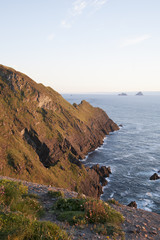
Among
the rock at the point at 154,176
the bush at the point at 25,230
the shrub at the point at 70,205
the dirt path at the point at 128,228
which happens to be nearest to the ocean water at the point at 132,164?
the rock at the point at 154,176

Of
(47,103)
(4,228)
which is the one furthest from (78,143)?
(4,228)

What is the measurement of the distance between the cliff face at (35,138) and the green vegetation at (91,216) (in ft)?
103

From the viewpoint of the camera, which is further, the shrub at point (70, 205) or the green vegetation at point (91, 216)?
the shrub at point (70, 205)

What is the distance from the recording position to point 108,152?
7556cm

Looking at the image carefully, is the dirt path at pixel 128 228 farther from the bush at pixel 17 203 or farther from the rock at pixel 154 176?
the rock at pixel 154 176

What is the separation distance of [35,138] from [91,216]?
152ft

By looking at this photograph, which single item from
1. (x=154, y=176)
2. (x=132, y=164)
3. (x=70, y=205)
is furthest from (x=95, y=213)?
(x=132, y=164)

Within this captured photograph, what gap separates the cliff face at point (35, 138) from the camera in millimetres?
41625

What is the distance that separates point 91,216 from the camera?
30.3 feet

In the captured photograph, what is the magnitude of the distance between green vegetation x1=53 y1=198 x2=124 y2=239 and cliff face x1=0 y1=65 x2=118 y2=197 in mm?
31438

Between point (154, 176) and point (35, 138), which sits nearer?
point (154, 176)

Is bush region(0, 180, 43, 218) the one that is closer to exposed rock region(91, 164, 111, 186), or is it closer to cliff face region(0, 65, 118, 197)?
cliff face region(0, 65, 118, 197)

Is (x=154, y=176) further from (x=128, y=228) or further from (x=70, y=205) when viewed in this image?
(x=70, y=205)

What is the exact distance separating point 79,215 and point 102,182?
44.9m
